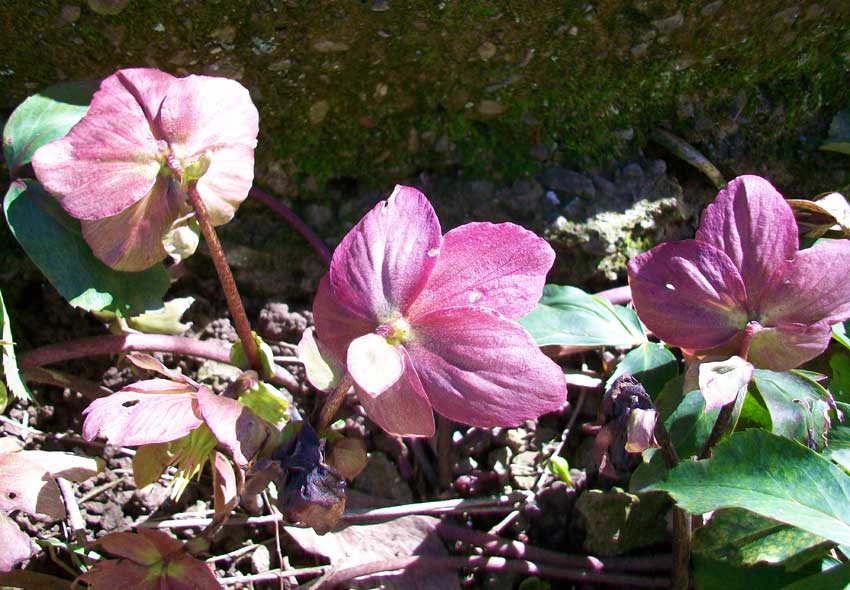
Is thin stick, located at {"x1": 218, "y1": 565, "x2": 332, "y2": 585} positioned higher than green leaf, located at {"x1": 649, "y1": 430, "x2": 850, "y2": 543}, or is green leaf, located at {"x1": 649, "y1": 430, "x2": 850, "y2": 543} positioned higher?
green leaf, located at {"x1": 649, "y1": 430, "x2": 850, "y2": 543}

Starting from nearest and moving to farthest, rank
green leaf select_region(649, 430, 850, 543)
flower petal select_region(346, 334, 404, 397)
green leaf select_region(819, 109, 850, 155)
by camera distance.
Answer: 1. flower petal select_region(346, 334, 404, 397)
2. green leaf select_region(649, 430, 850, 543)
3. green leaf select_region(819, 109, 850, 155)

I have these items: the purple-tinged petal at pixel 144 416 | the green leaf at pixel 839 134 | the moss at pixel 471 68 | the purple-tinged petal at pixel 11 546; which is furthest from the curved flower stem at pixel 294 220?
the green leaf at pixel 839 134

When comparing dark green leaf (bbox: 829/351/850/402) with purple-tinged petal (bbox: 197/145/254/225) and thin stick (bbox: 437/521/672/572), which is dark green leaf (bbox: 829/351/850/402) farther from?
purple-tinged petal (bbox: 197/145/254/225)

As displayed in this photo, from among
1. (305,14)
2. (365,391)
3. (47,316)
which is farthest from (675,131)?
(47,316)

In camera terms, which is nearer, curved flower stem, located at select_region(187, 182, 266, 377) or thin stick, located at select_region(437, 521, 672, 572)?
curved flower stem, located at select_region(187, 182, 266, 377)

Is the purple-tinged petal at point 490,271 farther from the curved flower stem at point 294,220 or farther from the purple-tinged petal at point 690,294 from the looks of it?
the curved flower stem at point 294,220

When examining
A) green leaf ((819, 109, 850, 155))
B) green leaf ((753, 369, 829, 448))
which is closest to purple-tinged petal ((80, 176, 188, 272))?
green leaf ((753, 369, 829, 448))

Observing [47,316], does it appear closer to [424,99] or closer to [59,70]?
[59,70]

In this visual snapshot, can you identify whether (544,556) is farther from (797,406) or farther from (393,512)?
(797,406)
